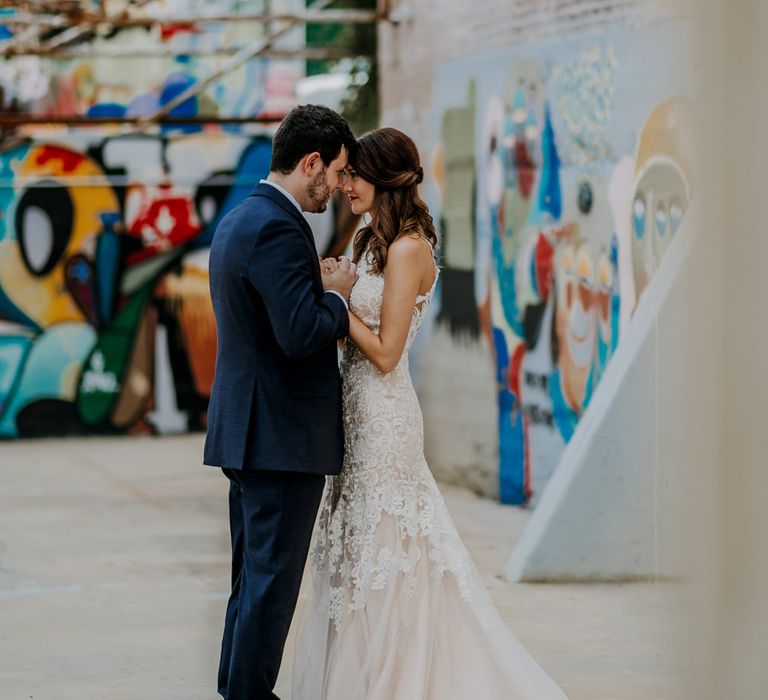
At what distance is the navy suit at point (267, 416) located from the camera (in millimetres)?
3742

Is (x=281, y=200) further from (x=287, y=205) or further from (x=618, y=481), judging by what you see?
(x=618, y=481)

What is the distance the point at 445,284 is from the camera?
10117 millimetres

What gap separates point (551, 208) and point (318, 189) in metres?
4.73

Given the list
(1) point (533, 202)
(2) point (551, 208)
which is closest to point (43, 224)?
(1) point (533, 202)

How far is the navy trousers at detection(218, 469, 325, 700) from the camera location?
12.6 feet

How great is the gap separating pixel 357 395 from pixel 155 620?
243 cm

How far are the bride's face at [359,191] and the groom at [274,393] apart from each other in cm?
4

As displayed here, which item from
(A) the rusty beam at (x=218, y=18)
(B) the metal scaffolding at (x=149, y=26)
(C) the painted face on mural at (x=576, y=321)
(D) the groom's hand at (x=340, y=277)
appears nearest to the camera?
(D) the groom's hand at (x=340, y=277)

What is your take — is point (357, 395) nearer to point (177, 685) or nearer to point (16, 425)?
point (177, 685)

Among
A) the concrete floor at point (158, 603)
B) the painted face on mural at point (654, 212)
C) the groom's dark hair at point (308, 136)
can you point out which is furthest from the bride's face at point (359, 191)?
the painted face on mural at point (654, 212)

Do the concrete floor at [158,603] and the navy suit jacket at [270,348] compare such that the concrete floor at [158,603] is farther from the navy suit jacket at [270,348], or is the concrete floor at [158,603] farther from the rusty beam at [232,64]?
the rusty beam at [232,64]

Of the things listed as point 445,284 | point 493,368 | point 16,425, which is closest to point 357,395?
point 493,368

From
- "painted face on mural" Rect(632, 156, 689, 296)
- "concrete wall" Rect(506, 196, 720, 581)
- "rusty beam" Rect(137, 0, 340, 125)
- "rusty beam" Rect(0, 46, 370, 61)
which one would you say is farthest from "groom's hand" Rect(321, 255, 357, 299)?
"rusty beam" Rect(0, 46, 370, 61)

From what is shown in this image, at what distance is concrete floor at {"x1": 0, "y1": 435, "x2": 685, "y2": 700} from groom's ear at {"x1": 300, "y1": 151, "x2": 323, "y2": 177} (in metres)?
1.60
